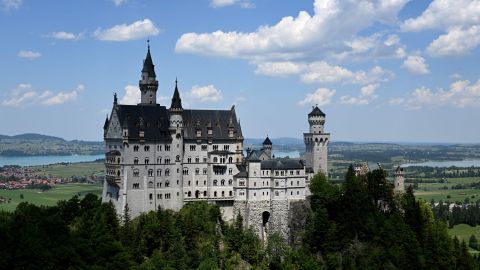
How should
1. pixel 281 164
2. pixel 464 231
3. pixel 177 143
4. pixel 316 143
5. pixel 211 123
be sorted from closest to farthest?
pixel 177 143, pixel 281 164, pixel 211 123, pixel 316 143, pixel 464 231

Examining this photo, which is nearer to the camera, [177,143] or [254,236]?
[254,236]

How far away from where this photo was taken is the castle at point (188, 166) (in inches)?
3669

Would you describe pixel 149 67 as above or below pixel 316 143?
above

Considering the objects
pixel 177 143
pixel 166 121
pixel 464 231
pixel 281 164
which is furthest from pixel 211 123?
pixel 464 231

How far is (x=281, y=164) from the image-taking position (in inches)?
3947

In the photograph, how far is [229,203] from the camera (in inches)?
3935

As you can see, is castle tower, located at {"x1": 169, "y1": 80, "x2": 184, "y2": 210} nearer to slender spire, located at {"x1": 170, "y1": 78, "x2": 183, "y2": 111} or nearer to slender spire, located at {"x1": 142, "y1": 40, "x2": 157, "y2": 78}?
slender spire, located at {"x1": 170, "y1": 78, "x2": 183, "y2": 111}

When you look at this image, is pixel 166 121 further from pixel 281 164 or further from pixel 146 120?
pixel 281 164

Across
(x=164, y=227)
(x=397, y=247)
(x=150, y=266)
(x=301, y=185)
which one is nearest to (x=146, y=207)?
(x=164, y=227)

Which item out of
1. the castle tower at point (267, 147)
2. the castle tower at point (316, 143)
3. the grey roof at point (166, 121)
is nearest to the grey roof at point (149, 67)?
the grey roof at point (166, 121)

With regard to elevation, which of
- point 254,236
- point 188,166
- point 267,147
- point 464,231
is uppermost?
point 267,147

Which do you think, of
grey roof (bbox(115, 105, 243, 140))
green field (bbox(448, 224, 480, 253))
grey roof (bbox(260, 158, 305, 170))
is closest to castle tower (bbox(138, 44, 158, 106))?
grey roof (bbox(115, 105, 243, 140))

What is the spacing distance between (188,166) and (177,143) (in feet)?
14.4

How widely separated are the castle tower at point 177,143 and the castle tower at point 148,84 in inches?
270
